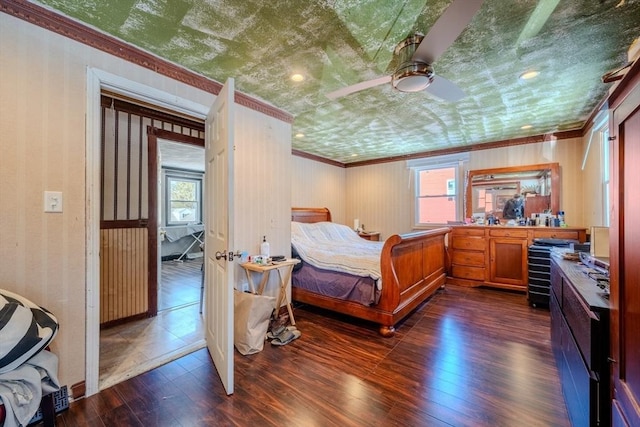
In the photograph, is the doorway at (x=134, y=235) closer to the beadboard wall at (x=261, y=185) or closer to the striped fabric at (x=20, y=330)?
the beadboard wall at (x=261, y=185)

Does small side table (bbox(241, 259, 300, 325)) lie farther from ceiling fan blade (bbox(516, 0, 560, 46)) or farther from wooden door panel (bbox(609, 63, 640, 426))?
ceiling fan blade (bbox(516, 0, 560, 46))

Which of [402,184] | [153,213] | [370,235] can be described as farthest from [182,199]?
[402,184]

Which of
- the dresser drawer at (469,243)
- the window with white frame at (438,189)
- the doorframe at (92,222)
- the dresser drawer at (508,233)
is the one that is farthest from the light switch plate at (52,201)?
the window with white frame at (438,189)

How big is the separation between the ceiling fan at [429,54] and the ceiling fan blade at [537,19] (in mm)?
494

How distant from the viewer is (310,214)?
5.29 meters

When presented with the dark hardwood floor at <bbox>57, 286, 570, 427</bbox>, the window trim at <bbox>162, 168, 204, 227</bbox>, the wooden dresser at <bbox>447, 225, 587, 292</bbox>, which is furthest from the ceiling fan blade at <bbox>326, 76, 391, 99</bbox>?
the window trim at <bbox>162, 168, 204, 227</bbox>

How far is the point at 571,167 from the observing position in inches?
161

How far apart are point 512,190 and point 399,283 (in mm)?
3127

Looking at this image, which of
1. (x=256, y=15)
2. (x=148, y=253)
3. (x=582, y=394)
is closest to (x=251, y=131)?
(x=256, y=15)

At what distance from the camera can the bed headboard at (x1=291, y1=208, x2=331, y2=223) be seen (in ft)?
16.1

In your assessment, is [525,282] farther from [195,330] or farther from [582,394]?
[195,330]

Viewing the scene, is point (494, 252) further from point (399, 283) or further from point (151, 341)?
point (151, 341)

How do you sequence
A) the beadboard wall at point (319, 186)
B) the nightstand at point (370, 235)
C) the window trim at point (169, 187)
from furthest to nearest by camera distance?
the window trim at point (169, 187) < the nightstand at point (370, 235) < the beadboard wall at point (319, 186)

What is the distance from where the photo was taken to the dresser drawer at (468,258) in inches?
172
